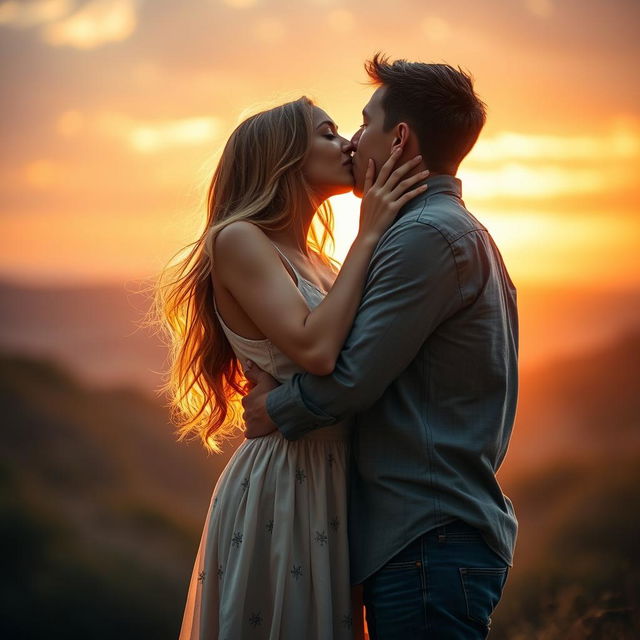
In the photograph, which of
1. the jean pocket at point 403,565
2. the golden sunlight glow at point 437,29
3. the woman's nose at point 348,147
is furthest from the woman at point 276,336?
the golden sunlight glow at point 437,29

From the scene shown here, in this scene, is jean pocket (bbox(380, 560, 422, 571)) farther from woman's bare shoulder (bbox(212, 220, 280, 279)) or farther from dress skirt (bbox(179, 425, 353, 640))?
woman's bare shoulder (bbox(212, 220, 280, 279))

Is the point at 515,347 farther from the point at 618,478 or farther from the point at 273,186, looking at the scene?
the point at 618,478

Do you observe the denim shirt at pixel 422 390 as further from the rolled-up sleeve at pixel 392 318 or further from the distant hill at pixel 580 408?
the distant hill at pixel 580 408

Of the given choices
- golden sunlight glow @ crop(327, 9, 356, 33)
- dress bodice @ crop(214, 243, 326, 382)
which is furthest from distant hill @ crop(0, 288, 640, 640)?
dress bodice @ crop(214, 243, 326, 382)

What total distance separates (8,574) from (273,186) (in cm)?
328

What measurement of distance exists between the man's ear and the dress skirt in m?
0.52

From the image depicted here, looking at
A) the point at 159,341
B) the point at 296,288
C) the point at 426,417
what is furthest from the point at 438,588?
the point at 159,341

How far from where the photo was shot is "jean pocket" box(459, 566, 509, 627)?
4.92 ft

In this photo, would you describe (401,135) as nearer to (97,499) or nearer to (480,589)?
(480,589)

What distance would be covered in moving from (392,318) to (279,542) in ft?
1.55

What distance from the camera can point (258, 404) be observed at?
1.72m

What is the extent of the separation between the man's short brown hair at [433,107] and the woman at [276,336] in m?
0.07

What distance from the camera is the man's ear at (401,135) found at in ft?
5.50

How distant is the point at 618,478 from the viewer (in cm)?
432
